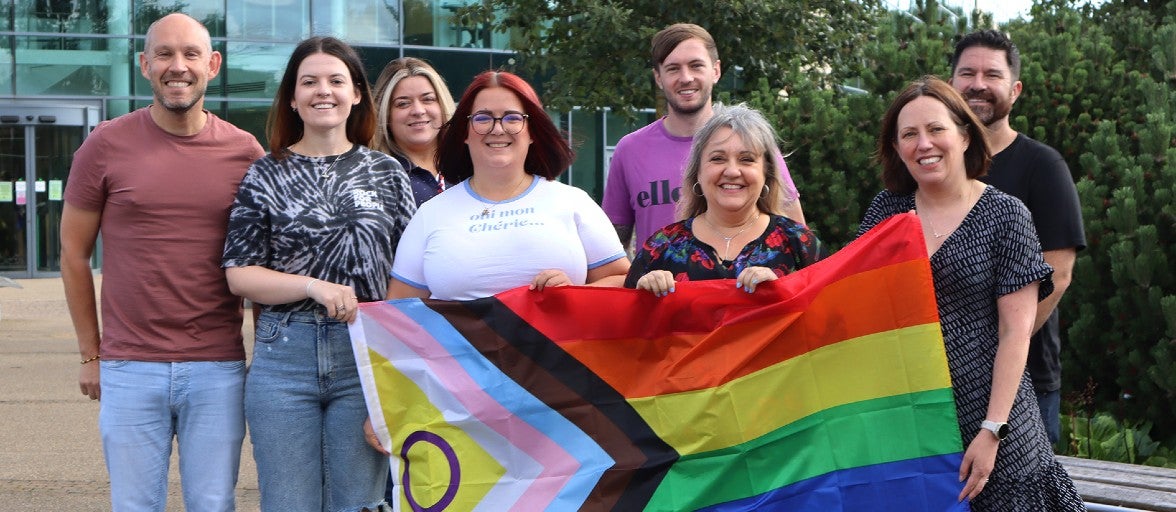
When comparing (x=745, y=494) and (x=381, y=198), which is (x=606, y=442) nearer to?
(x=745, y=494)

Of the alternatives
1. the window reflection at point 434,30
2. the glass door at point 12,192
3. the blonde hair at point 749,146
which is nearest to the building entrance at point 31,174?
the glass door at point 12,192

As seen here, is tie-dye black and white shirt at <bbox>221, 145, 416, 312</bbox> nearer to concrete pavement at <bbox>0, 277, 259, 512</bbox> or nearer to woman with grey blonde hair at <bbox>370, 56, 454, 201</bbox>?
woman with grey blonde hair at <bbox>370, 56, 454, 201</bbox>

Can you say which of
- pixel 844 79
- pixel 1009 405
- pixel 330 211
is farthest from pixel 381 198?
pixel 844 79

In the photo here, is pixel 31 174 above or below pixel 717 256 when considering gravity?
above

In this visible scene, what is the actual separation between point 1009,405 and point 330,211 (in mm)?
2155

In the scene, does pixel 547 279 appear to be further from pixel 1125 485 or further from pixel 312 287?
pixel 1125 485

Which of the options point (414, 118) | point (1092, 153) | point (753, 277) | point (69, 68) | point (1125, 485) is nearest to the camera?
point (753, 277)

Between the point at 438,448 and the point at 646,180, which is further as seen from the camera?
the point at 646,180

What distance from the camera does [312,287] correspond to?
4000 mm

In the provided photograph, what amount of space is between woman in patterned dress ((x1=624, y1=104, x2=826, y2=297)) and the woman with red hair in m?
0.19

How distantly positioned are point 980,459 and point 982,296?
47 cm

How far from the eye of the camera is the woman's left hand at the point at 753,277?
3.84 m

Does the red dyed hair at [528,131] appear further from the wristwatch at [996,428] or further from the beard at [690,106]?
the wristwatch at [996,428]

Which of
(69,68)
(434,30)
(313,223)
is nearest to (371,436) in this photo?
(313,223)
